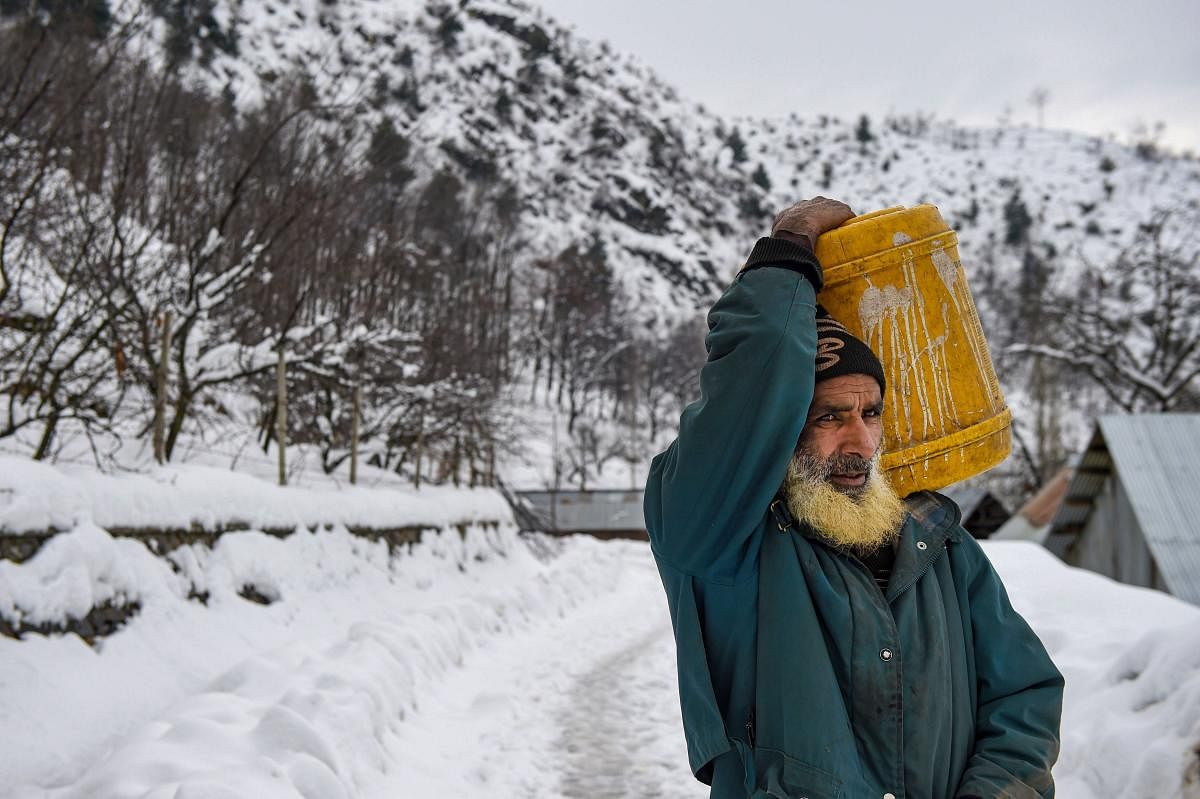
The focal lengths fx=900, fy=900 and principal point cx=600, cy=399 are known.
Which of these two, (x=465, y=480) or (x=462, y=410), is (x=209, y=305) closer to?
(x=462, y=410)

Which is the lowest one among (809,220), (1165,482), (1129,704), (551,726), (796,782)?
(551,726)

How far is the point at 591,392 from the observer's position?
6222 cm

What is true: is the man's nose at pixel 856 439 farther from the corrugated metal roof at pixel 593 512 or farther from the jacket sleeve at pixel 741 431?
the corrugated metal roof at pixel 593 512

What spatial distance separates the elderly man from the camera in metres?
1.77

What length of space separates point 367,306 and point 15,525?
1042 cm

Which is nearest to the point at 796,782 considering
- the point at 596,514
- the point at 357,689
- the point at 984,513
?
the point at 357,689

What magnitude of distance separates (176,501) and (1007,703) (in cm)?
649

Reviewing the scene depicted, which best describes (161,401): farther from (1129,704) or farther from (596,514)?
(596,514)

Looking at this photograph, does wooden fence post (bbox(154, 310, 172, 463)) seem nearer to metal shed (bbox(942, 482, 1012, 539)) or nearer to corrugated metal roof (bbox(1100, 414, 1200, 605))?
corrugated metal roof (bbox(1100, 414, 1200, 605))

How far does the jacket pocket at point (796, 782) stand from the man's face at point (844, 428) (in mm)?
591

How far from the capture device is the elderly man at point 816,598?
1772 mm

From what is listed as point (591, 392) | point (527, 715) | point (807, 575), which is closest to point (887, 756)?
point (807, 575)

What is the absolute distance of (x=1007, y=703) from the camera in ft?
6.33

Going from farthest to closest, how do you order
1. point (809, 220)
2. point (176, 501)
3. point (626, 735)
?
point (176, 501), point (626, 735), point (809, 220)
